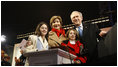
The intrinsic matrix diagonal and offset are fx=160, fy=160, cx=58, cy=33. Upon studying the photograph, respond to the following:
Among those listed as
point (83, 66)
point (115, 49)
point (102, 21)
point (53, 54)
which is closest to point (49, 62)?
point (53, 54)

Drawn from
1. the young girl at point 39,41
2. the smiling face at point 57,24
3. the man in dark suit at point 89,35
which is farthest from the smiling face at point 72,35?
the young girl at point 39,41

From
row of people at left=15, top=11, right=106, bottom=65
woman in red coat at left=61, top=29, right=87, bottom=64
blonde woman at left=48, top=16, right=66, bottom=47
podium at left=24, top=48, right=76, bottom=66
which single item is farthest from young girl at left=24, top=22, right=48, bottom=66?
podium at left=24, top=48, right=76, bottom=66

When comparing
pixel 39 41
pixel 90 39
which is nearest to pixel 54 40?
pixel 39 41

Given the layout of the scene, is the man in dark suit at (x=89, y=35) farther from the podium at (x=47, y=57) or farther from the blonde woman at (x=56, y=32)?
the podium at (x=47, y=57)

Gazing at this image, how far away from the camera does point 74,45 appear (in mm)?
2371

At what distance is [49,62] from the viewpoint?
5.65 feet

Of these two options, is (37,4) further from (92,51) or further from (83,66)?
(83,66)

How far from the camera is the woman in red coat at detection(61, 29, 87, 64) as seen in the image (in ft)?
7.34

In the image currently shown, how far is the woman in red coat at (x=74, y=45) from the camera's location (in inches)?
88.1

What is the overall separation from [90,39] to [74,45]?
254mm

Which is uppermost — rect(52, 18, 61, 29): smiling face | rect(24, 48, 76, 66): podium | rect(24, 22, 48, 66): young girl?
rect(52, 18, 61, 29): smiling face

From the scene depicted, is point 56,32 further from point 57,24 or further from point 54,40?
point 54,40

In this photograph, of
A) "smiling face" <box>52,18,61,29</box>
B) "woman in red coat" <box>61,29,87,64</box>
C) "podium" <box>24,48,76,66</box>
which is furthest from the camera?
"smiling face" <box>52,18,61,29</box>

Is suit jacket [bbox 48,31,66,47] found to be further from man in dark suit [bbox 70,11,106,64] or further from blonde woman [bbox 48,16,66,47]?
man in dark suit [bbox 70,11,106,64]
